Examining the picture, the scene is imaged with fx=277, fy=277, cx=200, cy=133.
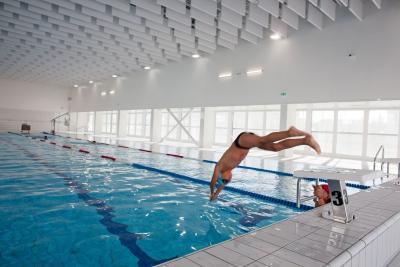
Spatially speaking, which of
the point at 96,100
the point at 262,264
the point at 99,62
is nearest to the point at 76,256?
the point at 262,264

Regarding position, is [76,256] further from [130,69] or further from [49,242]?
[130,69]

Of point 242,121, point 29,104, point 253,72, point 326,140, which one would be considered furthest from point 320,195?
point 29,104

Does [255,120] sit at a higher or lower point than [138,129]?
higher

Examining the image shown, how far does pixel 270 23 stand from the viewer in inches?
390

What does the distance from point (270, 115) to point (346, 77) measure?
8829 millimetres

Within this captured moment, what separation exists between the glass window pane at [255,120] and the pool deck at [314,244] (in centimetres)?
1557

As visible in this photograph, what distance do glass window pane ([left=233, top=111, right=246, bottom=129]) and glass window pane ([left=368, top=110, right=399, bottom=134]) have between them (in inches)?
310

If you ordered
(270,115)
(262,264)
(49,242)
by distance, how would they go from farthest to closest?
(270,115) < (49,242) < (262,264)

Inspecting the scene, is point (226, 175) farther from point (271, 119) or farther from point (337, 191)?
point (271, 119)

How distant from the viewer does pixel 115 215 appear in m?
3.90

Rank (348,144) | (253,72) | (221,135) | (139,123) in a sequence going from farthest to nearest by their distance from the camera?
(139,123) → (221,135) → (348,144) → (253,72)

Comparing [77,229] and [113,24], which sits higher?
[113,24]

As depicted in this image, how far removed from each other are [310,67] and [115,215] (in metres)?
9.23

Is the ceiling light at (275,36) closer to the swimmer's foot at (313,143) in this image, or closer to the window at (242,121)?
the window at (242,121)
